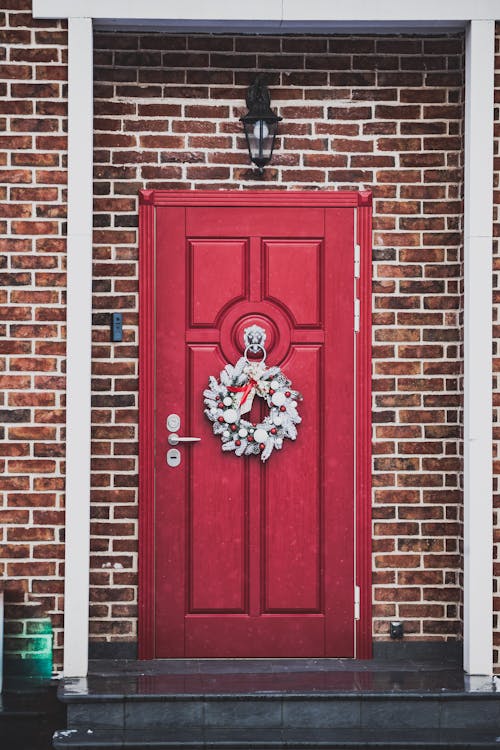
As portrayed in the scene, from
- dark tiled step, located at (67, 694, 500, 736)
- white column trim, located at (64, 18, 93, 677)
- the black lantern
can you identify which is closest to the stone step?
dark tiled step, located at (67, 694, 500, 736)

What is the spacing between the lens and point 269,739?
4.70 metres

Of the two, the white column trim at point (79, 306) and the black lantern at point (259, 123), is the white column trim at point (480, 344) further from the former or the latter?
the white column trim at point (79, 306)

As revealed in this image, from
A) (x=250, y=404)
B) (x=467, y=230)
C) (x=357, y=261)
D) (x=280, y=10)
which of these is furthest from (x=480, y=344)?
(x=280, y=10)

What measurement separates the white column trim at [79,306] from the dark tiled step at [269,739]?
0.66 metres

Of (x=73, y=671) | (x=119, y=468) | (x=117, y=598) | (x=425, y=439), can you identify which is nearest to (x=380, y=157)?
(x=425, y=439)

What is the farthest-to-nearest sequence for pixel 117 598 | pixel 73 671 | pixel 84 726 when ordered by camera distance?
pixel 117 598 → pixel 73 671 → pixel 84 726

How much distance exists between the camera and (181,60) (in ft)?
18.0

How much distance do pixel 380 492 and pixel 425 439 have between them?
0.36 meters

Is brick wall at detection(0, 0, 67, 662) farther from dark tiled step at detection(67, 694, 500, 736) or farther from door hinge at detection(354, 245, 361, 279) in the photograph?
door hinge at detection(354, 245, 361, 279)

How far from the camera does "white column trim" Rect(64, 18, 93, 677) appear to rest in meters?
5.13

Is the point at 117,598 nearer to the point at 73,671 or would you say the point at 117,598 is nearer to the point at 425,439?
the point at 73,671

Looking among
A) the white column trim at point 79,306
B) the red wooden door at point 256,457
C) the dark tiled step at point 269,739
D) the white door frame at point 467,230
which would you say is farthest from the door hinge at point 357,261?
the dark tiled step at point 269,739

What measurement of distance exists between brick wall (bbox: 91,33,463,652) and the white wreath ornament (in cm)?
43

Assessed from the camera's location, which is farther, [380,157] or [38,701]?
[380,157]
